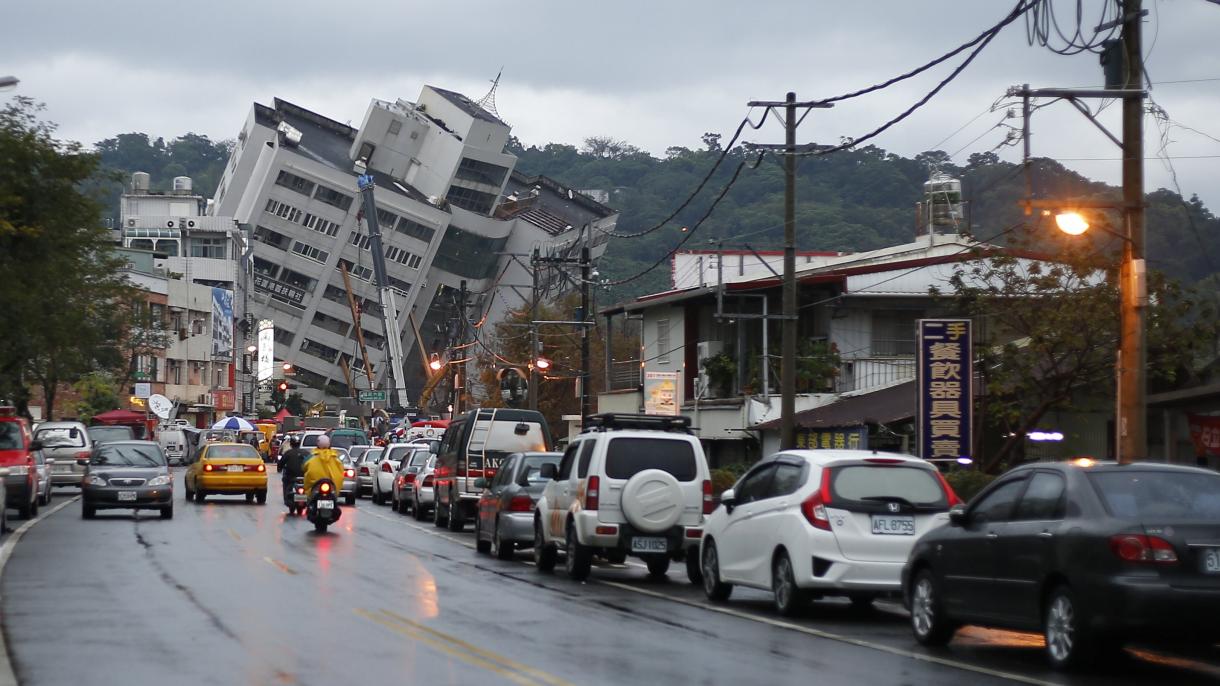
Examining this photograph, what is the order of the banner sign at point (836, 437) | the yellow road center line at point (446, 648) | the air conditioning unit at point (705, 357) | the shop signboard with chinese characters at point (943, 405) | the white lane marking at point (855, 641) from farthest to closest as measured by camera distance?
1. the air conditioning unit at point (705, 357)
2. the banner sign at point (836, 437)
3. the shop signboard with chinese characters at point (943, 405)
4. the white lane marking at point (855, 641)
5. the yellow road center line at point (446, 648)

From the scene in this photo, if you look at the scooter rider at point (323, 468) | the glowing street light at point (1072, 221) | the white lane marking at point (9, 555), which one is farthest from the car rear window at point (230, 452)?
the glowing street light at point (1072, 221)

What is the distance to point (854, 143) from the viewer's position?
86.9 ft

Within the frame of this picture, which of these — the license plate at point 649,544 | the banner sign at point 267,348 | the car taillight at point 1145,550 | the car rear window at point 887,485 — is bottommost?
the license plate at point 649,544

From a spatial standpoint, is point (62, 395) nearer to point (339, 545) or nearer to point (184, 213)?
point (184, 213)

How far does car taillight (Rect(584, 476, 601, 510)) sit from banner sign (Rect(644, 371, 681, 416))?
23.8 m

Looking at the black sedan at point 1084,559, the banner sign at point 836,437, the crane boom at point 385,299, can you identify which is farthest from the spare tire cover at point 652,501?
the crane boom at point 385,299

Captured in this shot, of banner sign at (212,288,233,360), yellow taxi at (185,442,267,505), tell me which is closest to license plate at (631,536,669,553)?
A: yellow taxi at (185,442,267,505)

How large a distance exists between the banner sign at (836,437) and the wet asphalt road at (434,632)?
11.5 m

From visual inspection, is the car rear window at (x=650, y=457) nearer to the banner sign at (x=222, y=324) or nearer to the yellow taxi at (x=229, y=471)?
the yellow taxi at (x=229, y=471)

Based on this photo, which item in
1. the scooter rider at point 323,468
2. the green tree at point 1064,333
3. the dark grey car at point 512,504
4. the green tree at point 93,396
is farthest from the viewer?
the green tree at point 93,396

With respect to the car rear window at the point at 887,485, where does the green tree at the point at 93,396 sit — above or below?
above

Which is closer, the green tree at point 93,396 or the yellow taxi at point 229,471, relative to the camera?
the yellow taxi at point 229,471

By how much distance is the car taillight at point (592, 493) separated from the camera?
2008 centimetres

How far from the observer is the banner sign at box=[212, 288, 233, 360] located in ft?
369
